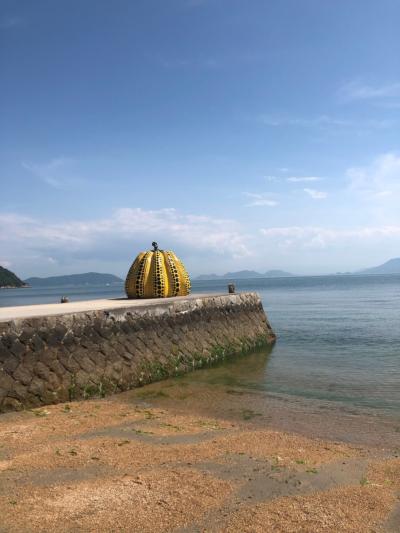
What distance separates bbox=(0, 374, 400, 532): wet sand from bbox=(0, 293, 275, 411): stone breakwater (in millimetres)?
750

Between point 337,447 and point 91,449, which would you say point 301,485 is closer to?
point 337,447

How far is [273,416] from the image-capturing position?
1032 cm

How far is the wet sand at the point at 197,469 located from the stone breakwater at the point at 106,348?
75 centimetres

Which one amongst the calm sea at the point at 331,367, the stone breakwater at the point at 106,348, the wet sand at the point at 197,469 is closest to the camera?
the wet sand at the point at 197,469

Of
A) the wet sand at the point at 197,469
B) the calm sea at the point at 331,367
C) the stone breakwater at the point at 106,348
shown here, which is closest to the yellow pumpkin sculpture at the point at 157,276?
the stone breakwater at the point at 106,348

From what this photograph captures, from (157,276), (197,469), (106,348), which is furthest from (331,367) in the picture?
(197,469)

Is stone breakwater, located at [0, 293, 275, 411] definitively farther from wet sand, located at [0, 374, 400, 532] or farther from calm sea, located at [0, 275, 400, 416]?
calm sea, located at [0, 275, 400, 416]

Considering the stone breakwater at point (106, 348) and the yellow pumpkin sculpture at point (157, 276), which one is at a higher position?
the yellow pumpkin sculpture at point (157, 276)

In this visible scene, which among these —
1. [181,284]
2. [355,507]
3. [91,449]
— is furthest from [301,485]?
[181,284]

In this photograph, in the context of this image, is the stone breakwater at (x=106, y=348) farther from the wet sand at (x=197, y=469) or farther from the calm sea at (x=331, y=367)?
the calm sea at (x=331, y=367)

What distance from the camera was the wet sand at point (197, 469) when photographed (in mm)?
5215

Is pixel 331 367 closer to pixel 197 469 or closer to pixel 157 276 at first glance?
pixel 157 276

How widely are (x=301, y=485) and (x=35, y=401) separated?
21.8 ft

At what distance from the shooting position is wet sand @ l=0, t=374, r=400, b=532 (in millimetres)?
5215
